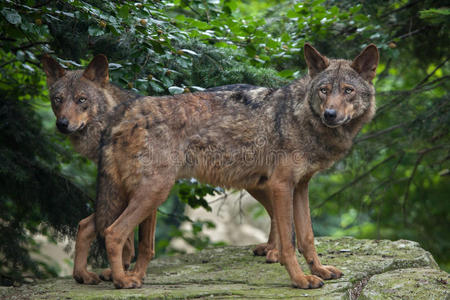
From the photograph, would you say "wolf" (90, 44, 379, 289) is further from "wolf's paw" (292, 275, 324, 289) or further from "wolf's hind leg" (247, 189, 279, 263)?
"wolf's hind leg" (247, 189, 279, 263)

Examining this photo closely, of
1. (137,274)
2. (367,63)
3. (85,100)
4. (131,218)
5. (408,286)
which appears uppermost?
(367,63)

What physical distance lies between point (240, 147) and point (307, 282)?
154cm

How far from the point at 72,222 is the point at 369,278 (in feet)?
13.3

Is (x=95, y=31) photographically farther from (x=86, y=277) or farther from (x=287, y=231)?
(x=287, y=231)

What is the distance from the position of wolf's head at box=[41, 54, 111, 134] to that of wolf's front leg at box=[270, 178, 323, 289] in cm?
243

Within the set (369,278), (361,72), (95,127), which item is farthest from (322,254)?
(95,127)

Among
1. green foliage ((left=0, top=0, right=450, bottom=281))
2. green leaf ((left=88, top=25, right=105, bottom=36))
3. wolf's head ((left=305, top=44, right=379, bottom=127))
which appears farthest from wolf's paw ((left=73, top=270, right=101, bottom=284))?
wolf's head ((left=305, top=44, right=379, bottom=127))

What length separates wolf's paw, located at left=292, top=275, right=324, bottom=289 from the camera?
4.84 m

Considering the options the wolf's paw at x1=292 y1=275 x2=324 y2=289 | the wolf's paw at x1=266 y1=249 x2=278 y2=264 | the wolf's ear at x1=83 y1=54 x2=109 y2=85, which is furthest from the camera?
the wolf's paw at x1=266 y1=249 x2=278 y2=264

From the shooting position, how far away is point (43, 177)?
6941mm

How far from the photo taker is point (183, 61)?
18.5 feet

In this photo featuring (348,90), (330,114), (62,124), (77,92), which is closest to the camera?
(330,114)

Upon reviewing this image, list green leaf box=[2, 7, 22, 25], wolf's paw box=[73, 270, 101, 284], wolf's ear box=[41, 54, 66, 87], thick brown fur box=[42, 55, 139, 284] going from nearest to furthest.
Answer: green leaf box=[2, 7, 22, 25], wolf's paw box=[73, 270, 101, 284], thick brown fur box=[42, 55, 139, 284], wolf's ear box=[41, 54, 66, 87]

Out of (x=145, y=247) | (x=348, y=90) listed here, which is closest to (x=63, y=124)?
(x=145, y=247)
